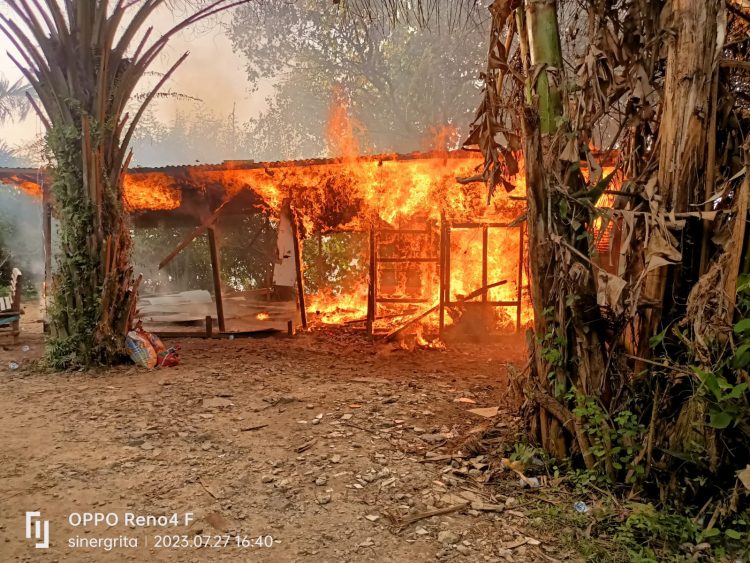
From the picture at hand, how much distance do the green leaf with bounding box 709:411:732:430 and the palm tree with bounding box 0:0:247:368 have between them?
7076 mm

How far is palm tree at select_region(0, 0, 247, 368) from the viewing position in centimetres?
677

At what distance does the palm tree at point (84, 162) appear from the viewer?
6.77 meters

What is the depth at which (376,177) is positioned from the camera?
399 inches

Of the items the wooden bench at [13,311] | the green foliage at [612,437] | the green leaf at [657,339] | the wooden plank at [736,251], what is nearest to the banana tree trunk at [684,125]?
the green leaf at [657,339]

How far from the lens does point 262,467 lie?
3766mm

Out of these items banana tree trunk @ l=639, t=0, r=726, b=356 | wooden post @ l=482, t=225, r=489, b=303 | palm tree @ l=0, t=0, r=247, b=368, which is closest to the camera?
banana tree trunk @ l=639, t=0, r=726, b=356

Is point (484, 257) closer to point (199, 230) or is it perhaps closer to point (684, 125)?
point (199, 230)

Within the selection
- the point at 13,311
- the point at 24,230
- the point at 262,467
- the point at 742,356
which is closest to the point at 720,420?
the point at 742,356

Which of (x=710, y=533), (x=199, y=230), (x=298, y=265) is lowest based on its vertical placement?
(x=710, y=533)

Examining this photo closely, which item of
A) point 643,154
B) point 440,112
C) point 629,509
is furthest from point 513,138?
point 440,112

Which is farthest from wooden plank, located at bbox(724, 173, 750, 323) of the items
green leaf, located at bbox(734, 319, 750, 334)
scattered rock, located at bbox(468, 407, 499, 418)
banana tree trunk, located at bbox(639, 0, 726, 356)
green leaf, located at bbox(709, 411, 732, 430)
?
scattered rock, located at bbox(468, 407, 499, 418)

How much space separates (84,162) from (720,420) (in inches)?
307

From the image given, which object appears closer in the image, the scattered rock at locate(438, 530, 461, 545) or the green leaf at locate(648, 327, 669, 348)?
the scattered rock at locate(438, 530, 461, 545)

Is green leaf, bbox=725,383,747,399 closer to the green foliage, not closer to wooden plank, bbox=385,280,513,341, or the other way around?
the green foliage
